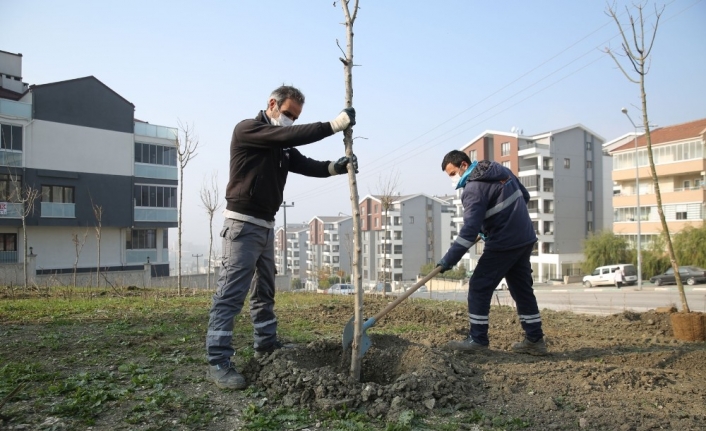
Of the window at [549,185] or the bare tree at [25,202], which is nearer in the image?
the bare tree at [25,202]

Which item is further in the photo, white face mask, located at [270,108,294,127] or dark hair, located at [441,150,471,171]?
dark hair, located at [441,150,471,171]

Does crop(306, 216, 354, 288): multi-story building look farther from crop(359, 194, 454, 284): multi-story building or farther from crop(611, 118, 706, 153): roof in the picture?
crop(611, 118, 706, 153): roof

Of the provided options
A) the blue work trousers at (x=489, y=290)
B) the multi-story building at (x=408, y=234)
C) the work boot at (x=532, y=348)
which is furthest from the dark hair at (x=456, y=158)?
the multi-story building at (x=408, y=234)

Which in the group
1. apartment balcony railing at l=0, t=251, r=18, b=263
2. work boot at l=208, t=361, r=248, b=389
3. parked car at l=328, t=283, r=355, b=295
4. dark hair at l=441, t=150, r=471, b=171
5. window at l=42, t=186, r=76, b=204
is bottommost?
parked car at l=328, t=283, r=355, b=295

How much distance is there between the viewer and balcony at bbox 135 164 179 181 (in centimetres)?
3366

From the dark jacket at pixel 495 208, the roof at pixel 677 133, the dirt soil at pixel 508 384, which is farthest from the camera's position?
the roof at pixel 677 133

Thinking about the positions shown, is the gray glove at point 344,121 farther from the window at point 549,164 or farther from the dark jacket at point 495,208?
the window at point 549,164

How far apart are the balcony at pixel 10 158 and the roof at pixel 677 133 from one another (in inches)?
1704

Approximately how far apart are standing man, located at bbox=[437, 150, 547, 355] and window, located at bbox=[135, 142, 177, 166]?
108ft

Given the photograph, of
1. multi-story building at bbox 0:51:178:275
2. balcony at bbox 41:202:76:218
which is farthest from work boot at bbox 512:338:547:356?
balcony at bbox 41:202:76:218

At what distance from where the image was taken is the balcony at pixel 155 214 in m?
33.4

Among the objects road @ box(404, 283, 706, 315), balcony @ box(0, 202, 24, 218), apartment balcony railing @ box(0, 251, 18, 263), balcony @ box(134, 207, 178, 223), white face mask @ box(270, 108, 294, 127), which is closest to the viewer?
white face mask @ box(270, 108, 294, 127)

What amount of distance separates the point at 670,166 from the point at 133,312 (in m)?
42.9

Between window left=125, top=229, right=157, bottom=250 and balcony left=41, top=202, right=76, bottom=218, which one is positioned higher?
balcony left=41, top=202, right=76, bottom=218
